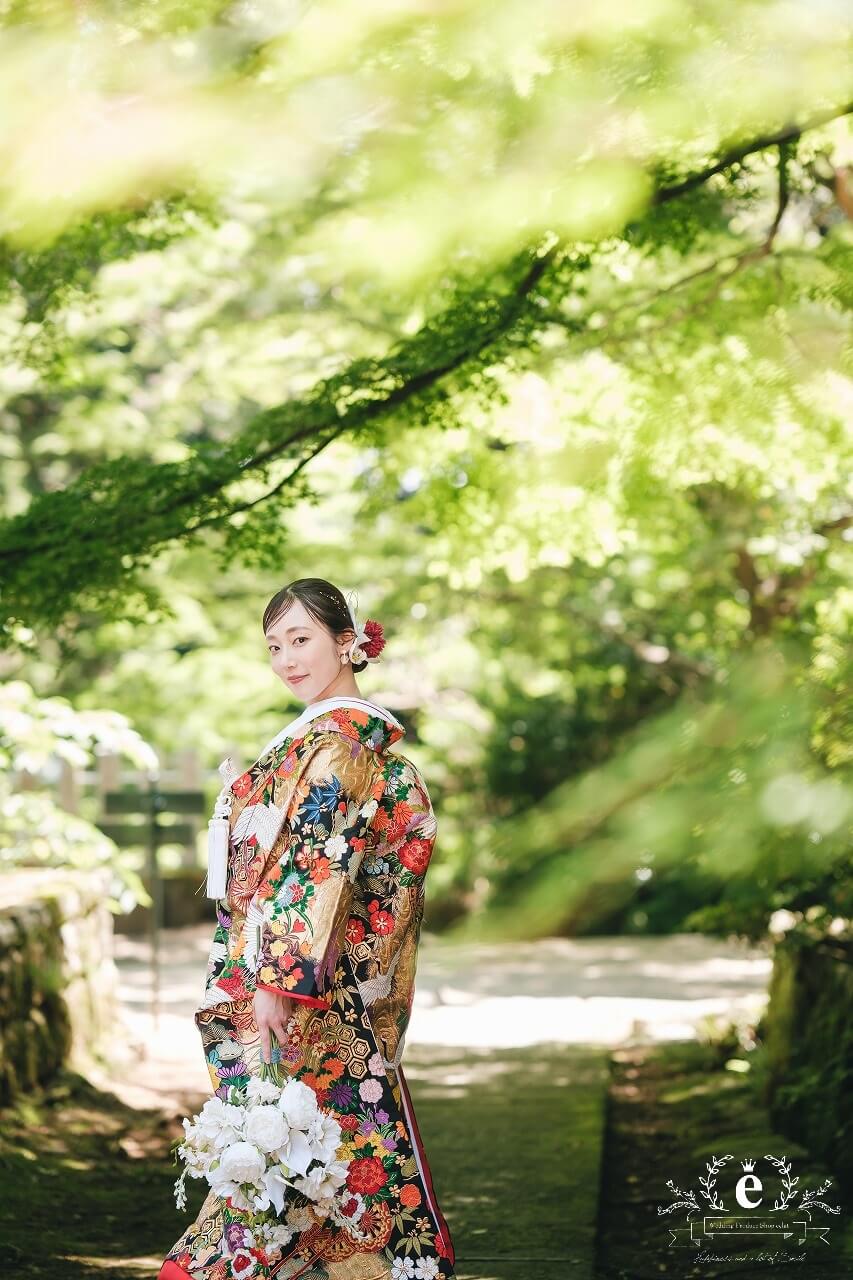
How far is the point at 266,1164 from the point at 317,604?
1085 mm

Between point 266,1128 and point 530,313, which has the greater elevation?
point 530,313

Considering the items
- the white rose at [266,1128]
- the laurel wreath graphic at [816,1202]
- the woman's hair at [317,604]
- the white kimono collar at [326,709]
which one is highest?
the woman's hair at [317,604]

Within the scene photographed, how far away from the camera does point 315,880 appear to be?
275cm

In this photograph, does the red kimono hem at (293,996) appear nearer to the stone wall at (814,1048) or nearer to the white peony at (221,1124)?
the white peony at (221,1124)

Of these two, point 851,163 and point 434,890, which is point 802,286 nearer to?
point 851,163

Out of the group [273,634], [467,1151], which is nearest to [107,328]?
[467,1151]

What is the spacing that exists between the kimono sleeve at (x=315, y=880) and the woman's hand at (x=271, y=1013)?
26 millimetres

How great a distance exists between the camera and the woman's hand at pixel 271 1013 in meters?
2.73

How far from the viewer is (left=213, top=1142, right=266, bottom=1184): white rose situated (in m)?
2.68

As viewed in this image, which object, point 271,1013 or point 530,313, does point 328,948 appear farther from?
point 530,313

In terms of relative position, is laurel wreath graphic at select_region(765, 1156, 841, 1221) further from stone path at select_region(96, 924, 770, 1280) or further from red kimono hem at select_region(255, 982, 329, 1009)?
red kimono hem at select_region(255, 982, 329, 1009)

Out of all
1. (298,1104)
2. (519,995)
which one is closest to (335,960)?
(298,1104)

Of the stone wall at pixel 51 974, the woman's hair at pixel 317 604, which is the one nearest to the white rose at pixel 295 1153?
the woman's hair at pixel 317 604

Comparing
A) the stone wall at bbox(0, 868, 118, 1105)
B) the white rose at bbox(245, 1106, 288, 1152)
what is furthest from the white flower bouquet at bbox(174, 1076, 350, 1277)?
the stone wall at bbox(0, 868, 118, 1105)
